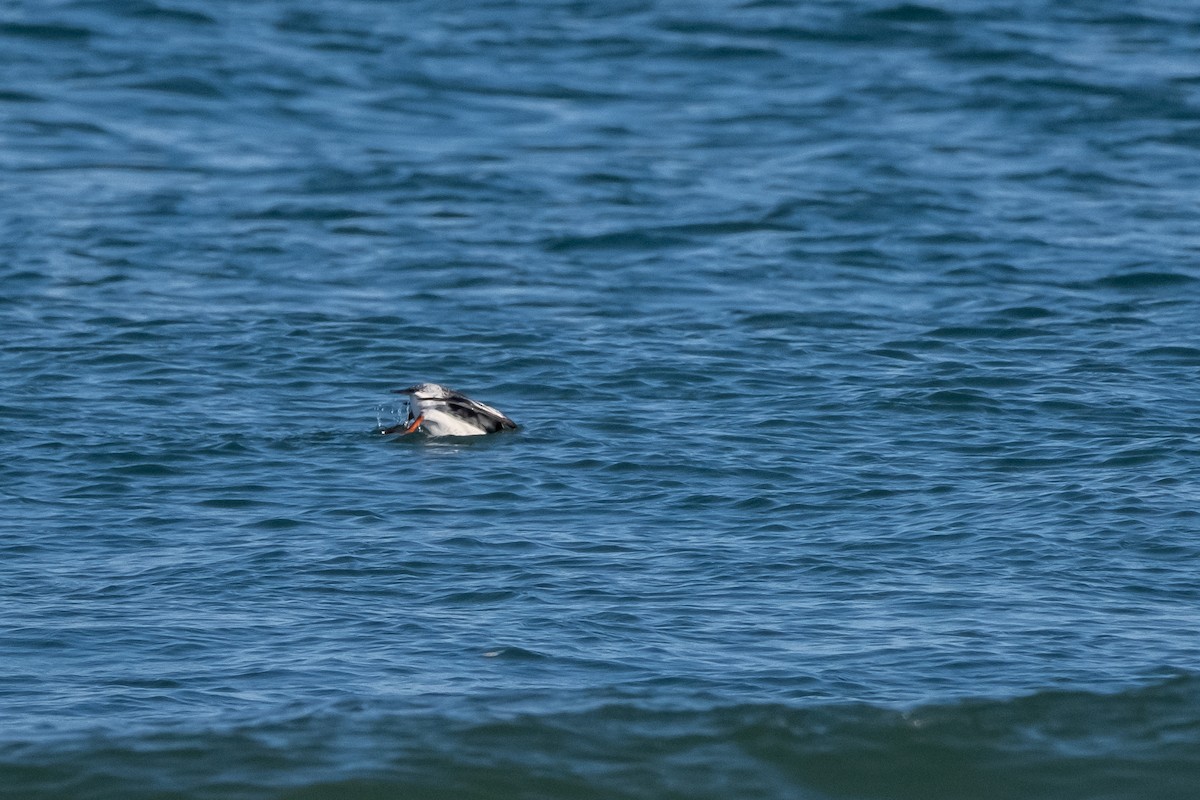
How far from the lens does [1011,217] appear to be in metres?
21.7

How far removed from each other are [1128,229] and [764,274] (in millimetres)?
4628

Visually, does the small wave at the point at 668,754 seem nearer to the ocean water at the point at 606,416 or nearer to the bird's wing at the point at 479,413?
the ocean water at the point at 606,416

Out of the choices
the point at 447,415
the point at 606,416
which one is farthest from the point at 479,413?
the point at 606,416

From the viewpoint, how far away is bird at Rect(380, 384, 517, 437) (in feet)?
47.4

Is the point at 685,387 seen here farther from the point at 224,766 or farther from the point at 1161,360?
the point at 224,766

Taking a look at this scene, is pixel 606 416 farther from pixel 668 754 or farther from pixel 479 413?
pixel 668 754

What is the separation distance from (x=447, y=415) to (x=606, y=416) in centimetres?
134

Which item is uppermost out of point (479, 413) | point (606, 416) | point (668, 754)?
point (479, 413)

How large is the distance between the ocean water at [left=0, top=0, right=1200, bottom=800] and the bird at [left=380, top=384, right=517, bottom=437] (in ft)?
0.65

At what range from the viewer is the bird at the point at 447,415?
1445cm

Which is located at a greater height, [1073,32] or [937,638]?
[1073,32]

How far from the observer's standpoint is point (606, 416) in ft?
49.1

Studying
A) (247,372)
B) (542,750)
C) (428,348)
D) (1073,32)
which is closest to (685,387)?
(428,348)

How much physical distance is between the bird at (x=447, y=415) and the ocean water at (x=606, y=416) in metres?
0.20
